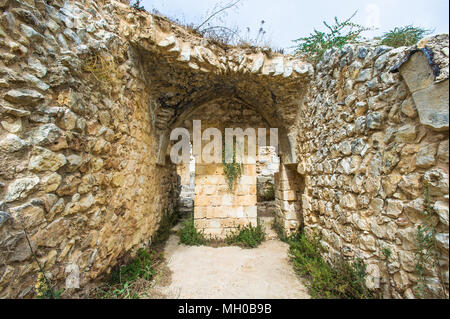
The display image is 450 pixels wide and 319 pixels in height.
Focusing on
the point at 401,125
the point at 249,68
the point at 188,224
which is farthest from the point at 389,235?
the point at 188,224

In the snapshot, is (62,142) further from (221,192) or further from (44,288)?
(221,192)

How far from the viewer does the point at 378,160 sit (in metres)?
1.66

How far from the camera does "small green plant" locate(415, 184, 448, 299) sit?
1217mm

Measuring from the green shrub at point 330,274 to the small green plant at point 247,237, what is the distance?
847mm

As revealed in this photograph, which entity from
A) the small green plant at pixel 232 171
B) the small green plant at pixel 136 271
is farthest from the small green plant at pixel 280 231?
the small green plant at pixel 136 271

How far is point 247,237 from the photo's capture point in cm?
346

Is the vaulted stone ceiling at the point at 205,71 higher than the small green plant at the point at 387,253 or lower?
higher

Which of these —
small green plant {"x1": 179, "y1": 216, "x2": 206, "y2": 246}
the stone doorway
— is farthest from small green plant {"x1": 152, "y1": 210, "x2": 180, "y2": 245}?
the stone doorway

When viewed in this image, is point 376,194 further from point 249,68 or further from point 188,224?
point 188,224

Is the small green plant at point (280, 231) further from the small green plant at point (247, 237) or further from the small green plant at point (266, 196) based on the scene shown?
the small green plant at point (266, 196)

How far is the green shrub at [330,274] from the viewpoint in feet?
5.81

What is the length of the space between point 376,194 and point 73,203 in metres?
2.58

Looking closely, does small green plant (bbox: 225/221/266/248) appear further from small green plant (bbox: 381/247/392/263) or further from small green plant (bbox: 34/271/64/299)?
small green plant (bbox: 34/271/64/299)

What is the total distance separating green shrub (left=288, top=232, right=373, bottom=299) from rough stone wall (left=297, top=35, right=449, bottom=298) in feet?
0.31
